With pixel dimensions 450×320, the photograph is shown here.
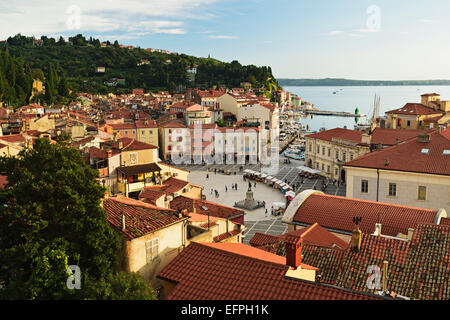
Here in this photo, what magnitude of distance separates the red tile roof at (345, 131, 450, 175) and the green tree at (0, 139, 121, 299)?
21976mm

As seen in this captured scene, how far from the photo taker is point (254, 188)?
175ft

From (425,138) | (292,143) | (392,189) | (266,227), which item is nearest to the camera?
(392,189)

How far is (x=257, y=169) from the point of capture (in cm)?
6500

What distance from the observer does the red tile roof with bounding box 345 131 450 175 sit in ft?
88.5

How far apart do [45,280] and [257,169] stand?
2226 inches

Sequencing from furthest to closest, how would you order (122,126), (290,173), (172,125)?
1. (172,125)
2. (122,126)
3. (290,173)

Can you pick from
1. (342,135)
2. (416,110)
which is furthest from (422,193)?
(416,110)

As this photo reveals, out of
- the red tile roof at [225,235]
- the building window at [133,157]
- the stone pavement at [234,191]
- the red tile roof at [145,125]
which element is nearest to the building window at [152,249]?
the red tile roof at [225,235]

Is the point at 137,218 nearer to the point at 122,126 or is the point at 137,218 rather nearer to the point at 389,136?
the point at 389,136

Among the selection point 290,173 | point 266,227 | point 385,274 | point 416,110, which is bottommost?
point 266,227

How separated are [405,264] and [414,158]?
17.3 meters

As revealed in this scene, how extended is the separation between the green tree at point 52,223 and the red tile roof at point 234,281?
213cm

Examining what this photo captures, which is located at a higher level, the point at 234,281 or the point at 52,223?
the point at 52,223
